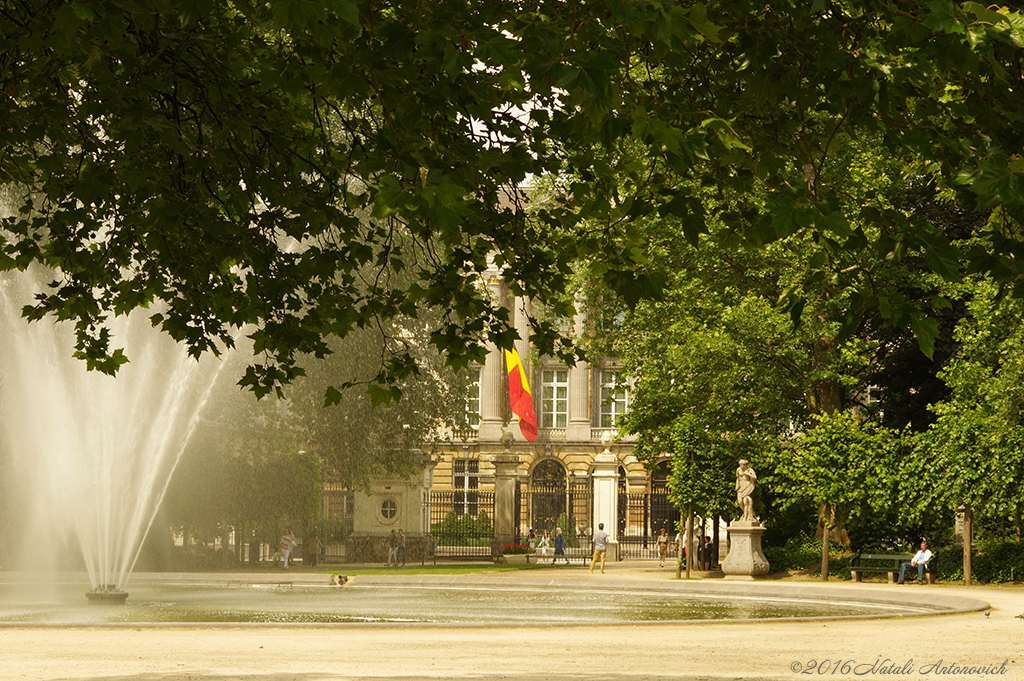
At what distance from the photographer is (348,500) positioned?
37.9m

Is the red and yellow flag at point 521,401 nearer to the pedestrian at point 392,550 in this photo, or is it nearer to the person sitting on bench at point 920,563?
the pedestrian at point 392,550

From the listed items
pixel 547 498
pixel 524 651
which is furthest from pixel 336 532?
pixel 524 651

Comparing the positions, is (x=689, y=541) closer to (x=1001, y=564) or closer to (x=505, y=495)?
(x=1001, y=564)

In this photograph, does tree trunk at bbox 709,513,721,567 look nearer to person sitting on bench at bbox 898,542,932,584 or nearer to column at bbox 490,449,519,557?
person sitting on bench at bbox 898,542,932,584

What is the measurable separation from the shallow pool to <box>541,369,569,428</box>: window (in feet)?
121

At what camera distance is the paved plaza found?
9008mm

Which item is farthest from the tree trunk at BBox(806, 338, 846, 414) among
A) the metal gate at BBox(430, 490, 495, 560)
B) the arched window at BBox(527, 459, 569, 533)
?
the arched window at BBox(527, 459, 569, 533)

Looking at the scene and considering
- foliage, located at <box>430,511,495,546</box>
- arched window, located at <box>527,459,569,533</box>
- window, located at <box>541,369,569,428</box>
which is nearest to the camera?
foliage, located at <box>430,511,495,546</box>

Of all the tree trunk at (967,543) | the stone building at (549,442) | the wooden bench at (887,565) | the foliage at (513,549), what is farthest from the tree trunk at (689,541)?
the stone building at (549,442)

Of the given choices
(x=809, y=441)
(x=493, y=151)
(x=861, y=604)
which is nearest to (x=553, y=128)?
(x=493, y=151)

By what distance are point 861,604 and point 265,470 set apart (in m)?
18.7

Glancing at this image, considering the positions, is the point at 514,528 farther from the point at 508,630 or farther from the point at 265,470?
the point at 508,630

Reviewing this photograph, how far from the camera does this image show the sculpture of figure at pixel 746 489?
89.2 ft

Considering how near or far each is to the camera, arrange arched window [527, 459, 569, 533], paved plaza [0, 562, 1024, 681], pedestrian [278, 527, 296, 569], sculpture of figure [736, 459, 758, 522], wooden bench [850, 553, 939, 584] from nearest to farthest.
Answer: paved plaza [0, 562, 1024, 681]
wooden bench [850, 553, 939, 584]
sculpture of figure [736, 459, 758, 522]
pedestrian [278, 527, 296, 569]
arched window [527, 459, 569, 533]
